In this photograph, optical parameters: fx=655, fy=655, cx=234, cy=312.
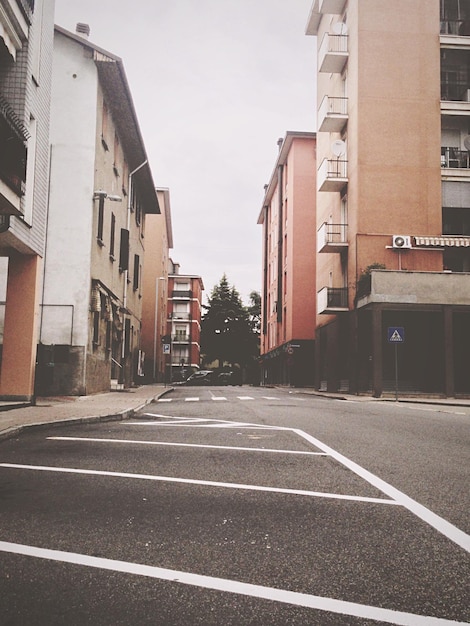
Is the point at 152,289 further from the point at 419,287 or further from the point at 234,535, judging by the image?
the point at 234,535

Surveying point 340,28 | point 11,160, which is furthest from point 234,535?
point 340,28

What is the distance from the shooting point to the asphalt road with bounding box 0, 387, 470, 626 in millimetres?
2650

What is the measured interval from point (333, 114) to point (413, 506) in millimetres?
29755

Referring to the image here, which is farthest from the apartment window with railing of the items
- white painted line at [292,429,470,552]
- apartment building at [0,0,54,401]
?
white painted line at [292,429,470,552]

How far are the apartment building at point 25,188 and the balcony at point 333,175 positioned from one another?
58.7 ft

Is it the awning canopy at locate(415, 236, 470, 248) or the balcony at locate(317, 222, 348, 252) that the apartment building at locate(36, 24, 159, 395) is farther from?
the awning canopy at locate(415, 236, 470, 248)

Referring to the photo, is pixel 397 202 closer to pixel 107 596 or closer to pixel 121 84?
pixel 121 84

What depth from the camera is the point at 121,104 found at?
968 inches

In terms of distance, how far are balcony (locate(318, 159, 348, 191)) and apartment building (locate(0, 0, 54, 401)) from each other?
17.9 metres

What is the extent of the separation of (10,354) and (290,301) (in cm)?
3439

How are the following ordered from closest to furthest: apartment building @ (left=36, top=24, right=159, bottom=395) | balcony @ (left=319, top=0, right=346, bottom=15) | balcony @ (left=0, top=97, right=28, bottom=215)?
balcony @ (left=0, top=97, right=28, bottom=215), apartment building @ (left=36, top=24, right=159, bottom=395), balcony @ (left=319, top=0, right=346, bottom=15)

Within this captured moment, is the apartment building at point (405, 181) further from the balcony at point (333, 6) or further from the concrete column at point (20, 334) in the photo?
the concrete column at point (20, 334)

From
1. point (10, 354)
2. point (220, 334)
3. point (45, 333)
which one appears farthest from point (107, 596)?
point (220, 334)

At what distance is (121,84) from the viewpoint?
2297 cm
